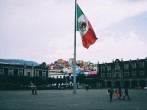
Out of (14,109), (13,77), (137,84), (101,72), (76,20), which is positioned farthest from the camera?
(101,72)

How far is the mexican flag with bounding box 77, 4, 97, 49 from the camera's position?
2848 centimetres

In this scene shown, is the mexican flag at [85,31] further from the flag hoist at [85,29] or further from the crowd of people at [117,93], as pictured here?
the crowd of people at [117,93]

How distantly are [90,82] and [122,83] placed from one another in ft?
46.6

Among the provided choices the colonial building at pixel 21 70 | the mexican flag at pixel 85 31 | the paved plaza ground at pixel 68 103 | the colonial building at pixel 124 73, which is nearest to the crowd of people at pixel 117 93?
the paved plaza ground at pixel 68 103

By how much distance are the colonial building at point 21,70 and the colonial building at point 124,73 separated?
28.1m

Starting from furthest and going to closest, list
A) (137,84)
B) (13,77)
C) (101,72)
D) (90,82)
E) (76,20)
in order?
(101,72)
(90,82)
(137,84)
(13,77)
(76,20)

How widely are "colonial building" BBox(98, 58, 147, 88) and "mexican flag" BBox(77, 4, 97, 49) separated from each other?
72311 mm

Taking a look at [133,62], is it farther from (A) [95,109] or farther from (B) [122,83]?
(A) [95,109]

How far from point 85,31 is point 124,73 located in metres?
80.5

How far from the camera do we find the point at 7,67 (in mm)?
89812

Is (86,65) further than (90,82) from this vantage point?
Yes

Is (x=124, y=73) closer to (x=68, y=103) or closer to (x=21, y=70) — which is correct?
(x=21, y=70)

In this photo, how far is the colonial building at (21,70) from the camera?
88.8 metres

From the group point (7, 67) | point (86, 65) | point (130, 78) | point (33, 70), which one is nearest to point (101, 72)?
point (130, 78)
